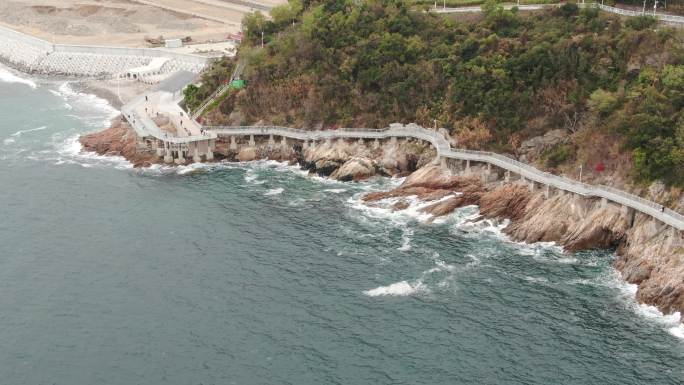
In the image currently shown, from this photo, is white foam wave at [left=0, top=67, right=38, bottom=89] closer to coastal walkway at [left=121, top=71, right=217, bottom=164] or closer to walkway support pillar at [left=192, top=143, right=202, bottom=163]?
coastal walkway at [left=121, top=71, right=217, bottom=164]

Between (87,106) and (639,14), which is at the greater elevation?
(639,14)

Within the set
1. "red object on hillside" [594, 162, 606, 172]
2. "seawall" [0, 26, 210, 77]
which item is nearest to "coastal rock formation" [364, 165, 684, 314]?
"red object on hillside" [594, 162, 606, 172]

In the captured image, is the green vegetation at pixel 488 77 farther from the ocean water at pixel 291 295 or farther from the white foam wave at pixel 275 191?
the white foam wave at pixel 275 191

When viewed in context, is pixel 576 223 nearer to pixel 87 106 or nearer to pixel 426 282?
pixel 426 282

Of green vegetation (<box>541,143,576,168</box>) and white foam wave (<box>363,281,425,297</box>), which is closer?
white foam wave (<box>363,281,425,297</box>)

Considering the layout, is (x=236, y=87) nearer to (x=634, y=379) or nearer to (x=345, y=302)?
(x=345, y=302)

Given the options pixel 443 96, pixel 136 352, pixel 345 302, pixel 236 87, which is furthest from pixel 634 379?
pixel 236 87

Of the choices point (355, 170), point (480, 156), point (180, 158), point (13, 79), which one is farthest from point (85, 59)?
point (480, 156)
